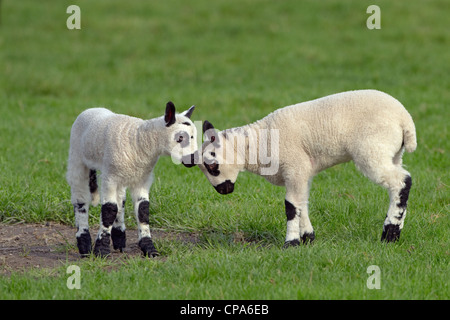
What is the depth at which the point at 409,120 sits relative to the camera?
6.22m

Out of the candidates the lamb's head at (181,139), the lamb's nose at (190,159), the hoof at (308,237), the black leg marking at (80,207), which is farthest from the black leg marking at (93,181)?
the hoof at (308,237)

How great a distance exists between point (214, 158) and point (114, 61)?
9.42 meters

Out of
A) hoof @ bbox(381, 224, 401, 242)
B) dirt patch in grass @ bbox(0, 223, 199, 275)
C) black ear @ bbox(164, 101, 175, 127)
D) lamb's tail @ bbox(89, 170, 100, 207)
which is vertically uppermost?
black ear @ bbox(164, 101, 175, 127)

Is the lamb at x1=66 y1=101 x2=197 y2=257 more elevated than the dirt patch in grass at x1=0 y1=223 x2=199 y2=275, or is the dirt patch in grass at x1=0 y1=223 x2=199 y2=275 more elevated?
the lamb at x1=66 y1=101 x2=197 y2=257

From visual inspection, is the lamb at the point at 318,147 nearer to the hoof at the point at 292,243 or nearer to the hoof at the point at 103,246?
the hoof at the point at 292,243

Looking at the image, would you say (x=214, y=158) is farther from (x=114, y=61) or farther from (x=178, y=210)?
(x=114, y=61)

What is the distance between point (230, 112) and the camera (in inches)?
453

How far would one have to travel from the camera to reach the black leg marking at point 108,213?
6.14 m

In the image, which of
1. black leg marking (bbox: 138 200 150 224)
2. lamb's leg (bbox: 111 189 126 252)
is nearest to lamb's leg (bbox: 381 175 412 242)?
black leg marking (bbox: 138 200 150 224)

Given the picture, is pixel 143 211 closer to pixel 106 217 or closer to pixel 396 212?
pixel 106 217

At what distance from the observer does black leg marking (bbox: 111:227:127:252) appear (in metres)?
6.58

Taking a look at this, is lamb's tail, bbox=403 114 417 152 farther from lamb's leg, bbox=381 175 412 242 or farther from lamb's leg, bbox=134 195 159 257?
lamb's leg, bbox=134 195 159 257

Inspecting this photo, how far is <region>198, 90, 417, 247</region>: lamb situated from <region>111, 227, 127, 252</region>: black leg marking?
3.33 feet

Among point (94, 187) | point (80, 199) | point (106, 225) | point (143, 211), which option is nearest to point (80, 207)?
point (80, 199)
